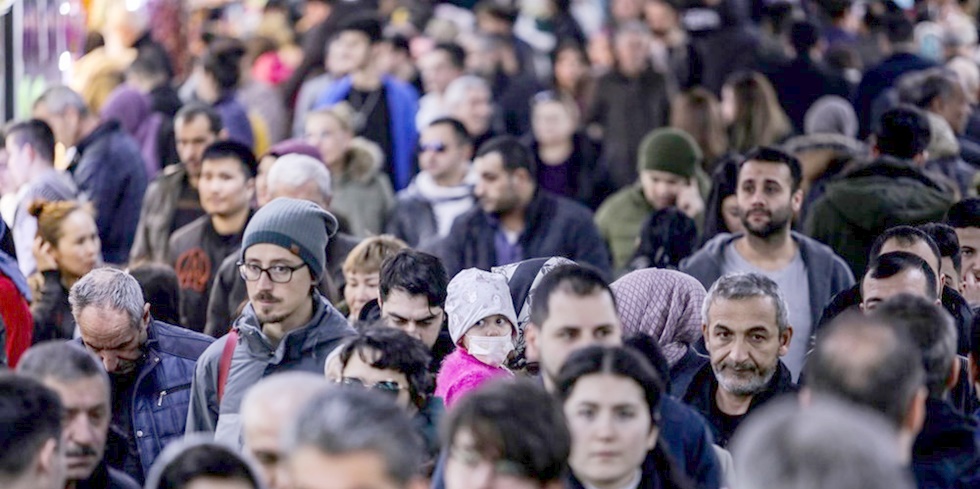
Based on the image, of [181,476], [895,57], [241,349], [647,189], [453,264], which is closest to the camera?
[181,476]

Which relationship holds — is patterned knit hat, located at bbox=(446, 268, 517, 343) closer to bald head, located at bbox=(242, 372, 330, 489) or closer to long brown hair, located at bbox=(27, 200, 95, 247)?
bald head, located at bbox=(242, 372, 330, 489)

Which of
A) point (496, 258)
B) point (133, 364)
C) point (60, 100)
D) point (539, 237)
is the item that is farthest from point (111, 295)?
point (60, 100)

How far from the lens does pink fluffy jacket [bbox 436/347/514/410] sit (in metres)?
6.71

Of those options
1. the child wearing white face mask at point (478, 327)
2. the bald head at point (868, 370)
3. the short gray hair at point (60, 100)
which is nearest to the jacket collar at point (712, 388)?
the child wearing white face mask at point (478, 327)

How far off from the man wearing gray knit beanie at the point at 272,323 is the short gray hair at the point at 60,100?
5188 millimetres

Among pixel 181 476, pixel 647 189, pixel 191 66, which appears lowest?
pixel 191 66

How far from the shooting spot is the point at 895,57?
1488cm

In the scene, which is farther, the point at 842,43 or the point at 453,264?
the point at 842,43

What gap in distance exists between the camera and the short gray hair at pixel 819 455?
11.8ft

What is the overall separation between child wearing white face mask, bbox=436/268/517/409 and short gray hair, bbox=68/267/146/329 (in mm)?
1178

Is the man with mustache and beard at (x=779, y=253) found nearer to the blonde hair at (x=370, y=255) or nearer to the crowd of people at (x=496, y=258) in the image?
the crowd of people at (x=496, y=258)

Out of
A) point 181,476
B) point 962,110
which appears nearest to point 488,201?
point 962,110

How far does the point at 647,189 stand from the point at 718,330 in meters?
4.08

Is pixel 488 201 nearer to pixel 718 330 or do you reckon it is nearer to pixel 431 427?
pixel 718 330
